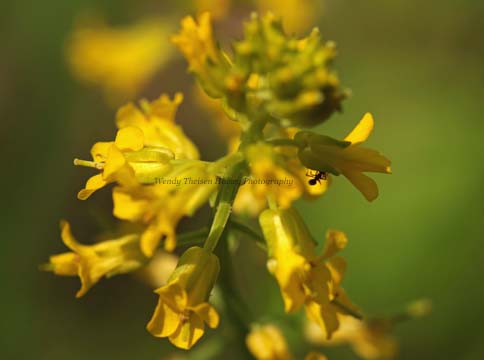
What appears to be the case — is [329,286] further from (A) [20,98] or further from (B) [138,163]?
(A) [20,98]

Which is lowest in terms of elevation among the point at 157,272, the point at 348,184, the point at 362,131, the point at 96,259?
the point at 348,184

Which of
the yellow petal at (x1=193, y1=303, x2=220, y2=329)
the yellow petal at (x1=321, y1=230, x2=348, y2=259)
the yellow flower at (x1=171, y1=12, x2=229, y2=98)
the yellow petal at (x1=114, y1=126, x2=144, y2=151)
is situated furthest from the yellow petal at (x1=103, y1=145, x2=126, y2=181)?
the yellow petal at (x1=321, y1=230, x2=348, y2=259)

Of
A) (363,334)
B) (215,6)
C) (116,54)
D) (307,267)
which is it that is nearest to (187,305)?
(307,267)

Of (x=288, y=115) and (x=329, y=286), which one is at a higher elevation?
(x=288, y=115)

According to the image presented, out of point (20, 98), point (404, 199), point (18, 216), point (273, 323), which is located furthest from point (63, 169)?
point (273, 323)

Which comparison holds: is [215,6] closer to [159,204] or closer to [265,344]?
[265,344]

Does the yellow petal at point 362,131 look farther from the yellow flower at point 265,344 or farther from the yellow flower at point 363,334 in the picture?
the yellow flower at point 363,334
